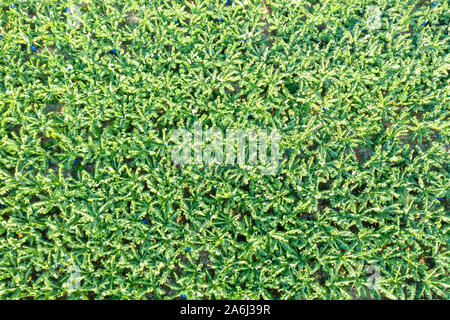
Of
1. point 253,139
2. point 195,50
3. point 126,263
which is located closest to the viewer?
point 126,263

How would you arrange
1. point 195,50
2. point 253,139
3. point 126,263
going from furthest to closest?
1. point 195,50
2. point 253,139
3. point 126,263

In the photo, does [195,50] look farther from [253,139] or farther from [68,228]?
[68,228]

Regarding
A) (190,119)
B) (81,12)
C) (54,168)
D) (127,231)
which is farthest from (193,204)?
(81,12)

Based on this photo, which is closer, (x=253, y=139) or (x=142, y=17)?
(x=253, y=139)

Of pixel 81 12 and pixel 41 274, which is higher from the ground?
pixel 81 12

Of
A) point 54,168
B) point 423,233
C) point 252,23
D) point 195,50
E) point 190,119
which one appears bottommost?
point 423,233
